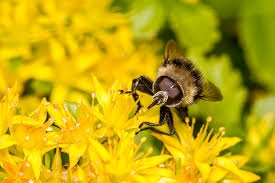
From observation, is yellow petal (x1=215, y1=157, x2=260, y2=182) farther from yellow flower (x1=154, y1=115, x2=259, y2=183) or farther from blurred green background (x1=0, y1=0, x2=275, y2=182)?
blurred green background (x1=0, y1=0, x2=275, y2=182)

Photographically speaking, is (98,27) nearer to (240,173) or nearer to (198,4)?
(198,4)

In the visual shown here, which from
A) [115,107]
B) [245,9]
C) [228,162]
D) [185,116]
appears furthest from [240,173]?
[245,9]

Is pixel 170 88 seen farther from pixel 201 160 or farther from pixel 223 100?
pixel 223 100

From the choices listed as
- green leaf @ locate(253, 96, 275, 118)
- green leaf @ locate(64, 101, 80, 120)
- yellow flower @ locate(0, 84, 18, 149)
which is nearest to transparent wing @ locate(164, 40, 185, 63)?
green leaf @ locate(64, 101, 80, 120)

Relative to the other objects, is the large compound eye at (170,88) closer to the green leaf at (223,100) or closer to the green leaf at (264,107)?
the green leaf at (223,100)

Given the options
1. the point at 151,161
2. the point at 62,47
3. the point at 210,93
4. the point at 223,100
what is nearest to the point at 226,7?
the point at 223,100

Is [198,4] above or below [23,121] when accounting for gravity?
above
